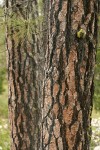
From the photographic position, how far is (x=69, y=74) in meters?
3.82

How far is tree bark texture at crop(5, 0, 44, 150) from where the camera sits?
214 inches

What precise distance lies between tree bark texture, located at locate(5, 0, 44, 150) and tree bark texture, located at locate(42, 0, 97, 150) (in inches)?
61.6

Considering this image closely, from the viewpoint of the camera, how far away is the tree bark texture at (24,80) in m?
5.43

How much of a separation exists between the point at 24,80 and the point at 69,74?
6.22ft

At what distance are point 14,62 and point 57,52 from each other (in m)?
1.82

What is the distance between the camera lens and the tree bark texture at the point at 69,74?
3748 mm

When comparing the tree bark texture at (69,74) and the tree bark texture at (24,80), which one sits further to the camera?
the tree bark texture at (24,80)

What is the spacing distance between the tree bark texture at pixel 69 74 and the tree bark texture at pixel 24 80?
5.14 feet

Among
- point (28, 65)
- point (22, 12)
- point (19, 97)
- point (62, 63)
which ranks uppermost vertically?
point (22, 12)

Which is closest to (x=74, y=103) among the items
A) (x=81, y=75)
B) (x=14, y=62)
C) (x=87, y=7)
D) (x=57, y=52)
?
(x=81, y=75)

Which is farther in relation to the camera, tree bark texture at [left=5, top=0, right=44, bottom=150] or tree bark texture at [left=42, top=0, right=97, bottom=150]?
tree bark texture at [left=5, top=0, right=44, bottom=150]

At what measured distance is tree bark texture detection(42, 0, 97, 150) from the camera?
3748mm

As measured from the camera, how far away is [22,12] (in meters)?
5.37

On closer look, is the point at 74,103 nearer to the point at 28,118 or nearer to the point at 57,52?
the point at 57,52
